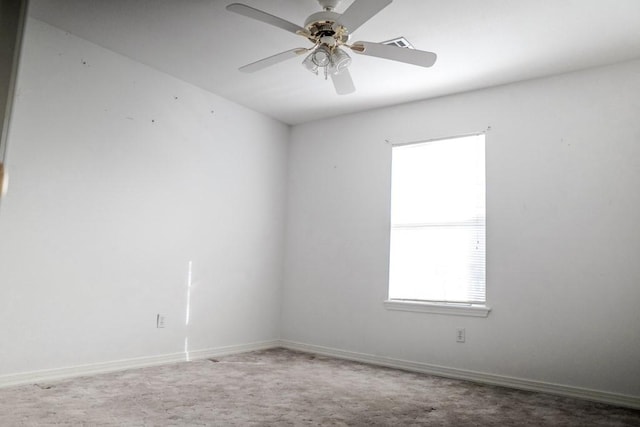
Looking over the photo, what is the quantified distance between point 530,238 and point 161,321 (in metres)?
3.19

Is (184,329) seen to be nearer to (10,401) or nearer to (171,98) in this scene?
(10,401)

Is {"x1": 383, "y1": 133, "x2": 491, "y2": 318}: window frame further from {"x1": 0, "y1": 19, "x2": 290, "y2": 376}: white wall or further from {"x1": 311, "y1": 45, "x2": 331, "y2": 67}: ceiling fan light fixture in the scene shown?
{"x1": 311, "y1": 45, "x2": 331, "y2": 67}: ceiling fan light fixture

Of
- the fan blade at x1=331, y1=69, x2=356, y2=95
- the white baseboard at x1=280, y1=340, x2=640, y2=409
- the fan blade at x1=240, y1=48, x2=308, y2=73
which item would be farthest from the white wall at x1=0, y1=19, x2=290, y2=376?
the fan blade at x1=331, y1=69, x2=356, y2=95

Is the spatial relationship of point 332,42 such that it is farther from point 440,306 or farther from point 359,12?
point 440,306

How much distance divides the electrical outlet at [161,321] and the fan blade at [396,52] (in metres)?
2.73

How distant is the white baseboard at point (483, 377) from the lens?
3306 millimetres

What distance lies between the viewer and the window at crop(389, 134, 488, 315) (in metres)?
4.07

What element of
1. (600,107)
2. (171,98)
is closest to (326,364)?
(171,98)

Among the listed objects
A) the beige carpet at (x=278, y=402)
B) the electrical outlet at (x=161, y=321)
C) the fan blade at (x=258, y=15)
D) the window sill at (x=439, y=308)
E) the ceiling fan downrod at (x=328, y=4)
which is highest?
the ceiling fan downrod at (x=328, y=4)

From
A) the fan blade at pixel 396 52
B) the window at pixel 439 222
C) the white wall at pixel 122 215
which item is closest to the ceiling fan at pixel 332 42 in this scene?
the fan blade at pixel 396 52

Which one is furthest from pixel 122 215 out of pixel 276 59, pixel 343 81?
pixel 343 81

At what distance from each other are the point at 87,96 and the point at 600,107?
3990 millimetres

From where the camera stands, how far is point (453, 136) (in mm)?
4285

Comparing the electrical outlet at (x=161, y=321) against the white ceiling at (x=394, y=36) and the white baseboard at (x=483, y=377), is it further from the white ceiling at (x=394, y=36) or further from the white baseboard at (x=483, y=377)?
the white ceiling at (x=394, y=36)
